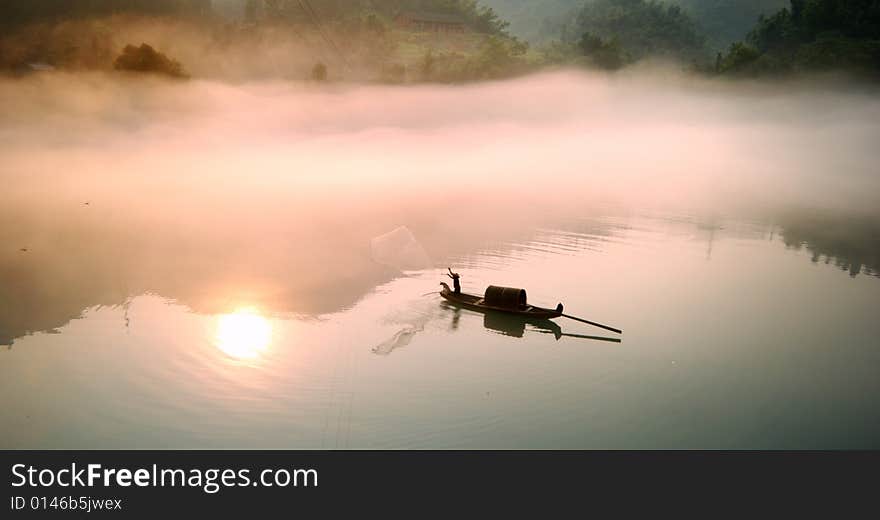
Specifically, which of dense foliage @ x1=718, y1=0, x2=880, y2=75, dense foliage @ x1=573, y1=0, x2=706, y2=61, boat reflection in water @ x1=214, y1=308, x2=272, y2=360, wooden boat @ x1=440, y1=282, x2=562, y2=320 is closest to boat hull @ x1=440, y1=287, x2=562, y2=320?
wooden boat @ x1=440, y1=282, x2=562, y2=320

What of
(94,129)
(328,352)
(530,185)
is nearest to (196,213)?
(328,352)

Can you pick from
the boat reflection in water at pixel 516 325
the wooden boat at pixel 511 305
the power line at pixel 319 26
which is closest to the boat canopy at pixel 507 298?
the wooden boat at pixel 511 305

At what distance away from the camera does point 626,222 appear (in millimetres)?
31500

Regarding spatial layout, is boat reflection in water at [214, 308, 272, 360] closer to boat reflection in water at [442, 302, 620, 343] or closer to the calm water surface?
the calm water surface

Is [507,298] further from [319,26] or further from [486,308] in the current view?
[319,26]

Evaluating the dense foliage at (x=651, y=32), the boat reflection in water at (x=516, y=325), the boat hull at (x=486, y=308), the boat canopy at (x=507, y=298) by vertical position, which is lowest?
the boat reflection in water at (x=516, y=325)

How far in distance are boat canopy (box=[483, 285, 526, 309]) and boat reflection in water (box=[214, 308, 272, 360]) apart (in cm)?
494

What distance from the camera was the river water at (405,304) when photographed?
11.2 meters

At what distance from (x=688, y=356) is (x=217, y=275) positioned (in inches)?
482

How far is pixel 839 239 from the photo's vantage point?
2859cm

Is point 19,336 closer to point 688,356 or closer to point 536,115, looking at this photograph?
point 688,356

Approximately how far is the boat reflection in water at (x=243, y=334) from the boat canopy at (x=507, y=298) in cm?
494

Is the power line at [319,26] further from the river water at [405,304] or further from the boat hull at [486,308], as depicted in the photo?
the boat hull at [486,308]

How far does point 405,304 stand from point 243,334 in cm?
404
